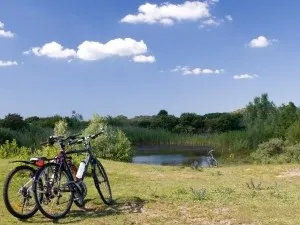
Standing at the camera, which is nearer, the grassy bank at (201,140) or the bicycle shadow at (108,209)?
the bicycle shadow at (108,209)

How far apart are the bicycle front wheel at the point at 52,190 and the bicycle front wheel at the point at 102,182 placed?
722mm

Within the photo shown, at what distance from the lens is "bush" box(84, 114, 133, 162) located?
18.4m

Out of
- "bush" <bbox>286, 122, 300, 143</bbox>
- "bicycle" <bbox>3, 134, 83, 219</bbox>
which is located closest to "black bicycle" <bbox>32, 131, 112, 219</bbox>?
"bicycle" <bbox>3, 134, 83, 219</bbox>

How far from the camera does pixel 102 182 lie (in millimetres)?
7605

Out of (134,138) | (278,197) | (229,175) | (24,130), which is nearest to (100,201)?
(278,197)

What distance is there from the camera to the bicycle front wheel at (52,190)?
6594 mm

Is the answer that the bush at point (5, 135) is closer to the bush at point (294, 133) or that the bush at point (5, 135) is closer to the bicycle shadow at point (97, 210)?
the bush at point (294, 133)

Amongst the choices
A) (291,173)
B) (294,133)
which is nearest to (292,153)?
(294,133)

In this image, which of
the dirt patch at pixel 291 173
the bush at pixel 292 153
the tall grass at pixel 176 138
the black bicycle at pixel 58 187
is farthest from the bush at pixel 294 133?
the black bicycle at pixel 58 187

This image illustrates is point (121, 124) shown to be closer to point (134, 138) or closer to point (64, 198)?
point (134, 138)

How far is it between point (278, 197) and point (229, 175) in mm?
4420

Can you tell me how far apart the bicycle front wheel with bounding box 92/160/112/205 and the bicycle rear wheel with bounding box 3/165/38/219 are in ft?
3.59

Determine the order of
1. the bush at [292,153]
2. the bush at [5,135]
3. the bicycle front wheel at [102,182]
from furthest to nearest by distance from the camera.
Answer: the bush at [5,135] < the bush at [292,153] < the bicycle front wheel at [102,182]

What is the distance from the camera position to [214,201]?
24.8 ft
